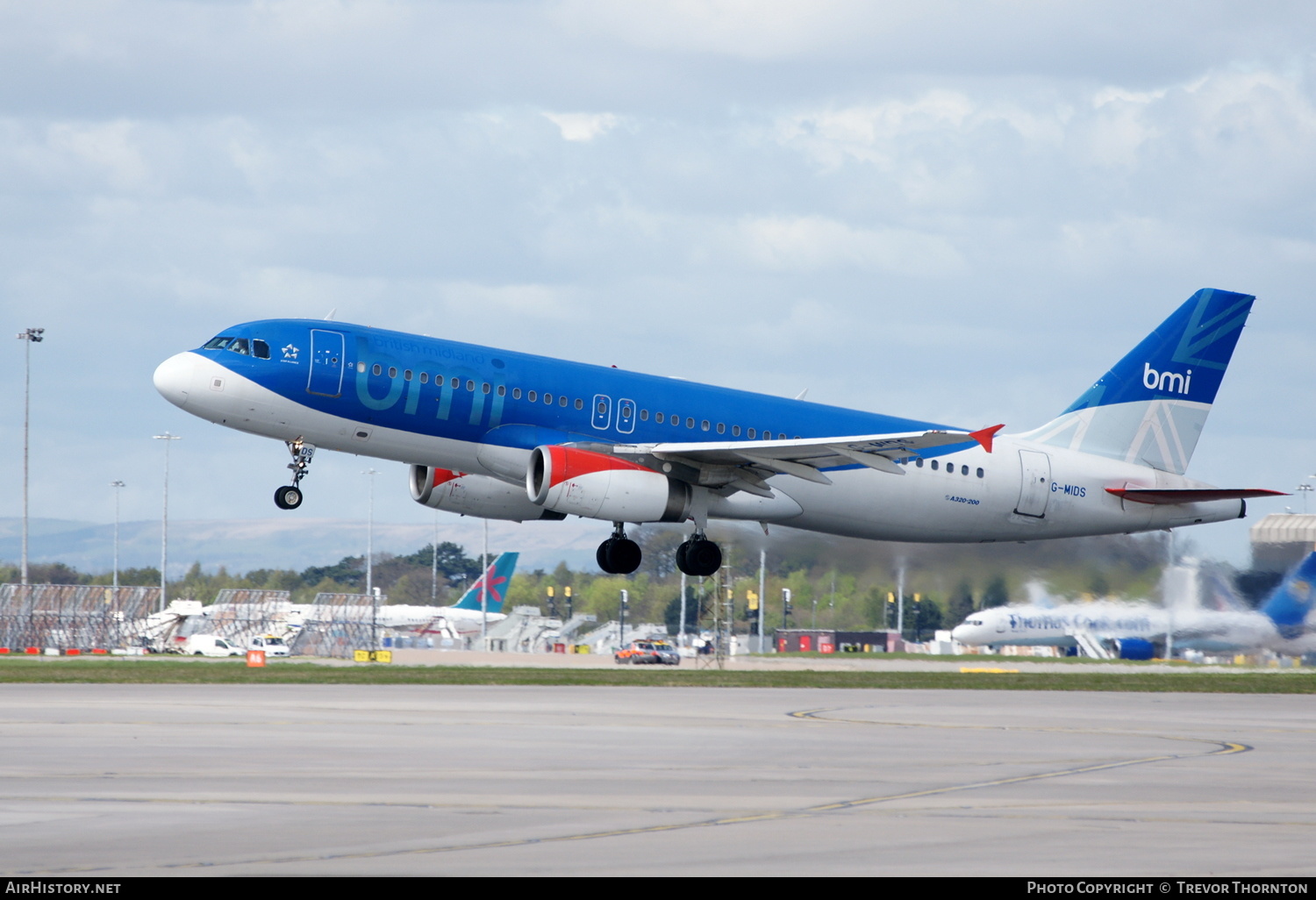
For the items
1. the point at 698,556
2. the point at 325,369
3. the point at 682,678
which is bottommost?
the point at 682,678

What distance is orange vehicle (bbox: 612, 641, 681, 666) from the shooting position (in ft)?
261

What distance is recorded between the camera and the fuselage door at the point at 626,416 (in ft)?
123

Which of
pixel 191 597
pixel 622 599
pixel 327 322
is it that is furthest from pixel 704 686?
pixel 191 597

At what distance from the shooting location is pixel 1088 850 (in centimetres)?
1161

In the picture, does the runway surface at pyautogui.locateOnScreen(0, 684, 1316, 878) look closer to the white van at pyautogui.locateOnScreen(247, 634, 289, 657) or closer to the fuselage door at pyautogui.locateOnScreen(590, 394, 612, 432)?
the fuselage door at pyautogui.locateOnScreen(590, 394, 612, 432)

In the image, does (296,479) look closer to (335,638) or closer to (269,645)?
(335,638)

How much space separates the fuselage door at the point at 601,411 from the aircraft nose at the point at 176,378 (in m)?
9.04

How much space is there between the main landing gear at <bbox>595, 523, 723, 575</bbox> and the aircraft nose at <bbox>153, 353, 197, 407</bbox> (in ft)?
35.1

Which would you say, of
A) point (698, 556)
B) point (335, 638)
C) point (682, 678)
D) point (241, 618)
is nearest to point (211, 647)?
point (241, 618)

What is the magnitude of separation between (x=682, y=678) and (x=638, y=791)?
26.3 meters

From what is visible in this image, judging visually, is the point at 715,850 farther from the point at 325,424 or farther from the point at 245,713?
the point at 325,424

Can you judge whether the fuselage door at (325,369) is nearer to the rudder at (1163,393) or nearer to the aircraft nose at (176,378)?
the aircraft nose at (176,378)

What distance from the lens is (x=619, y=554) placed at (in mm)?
40656
